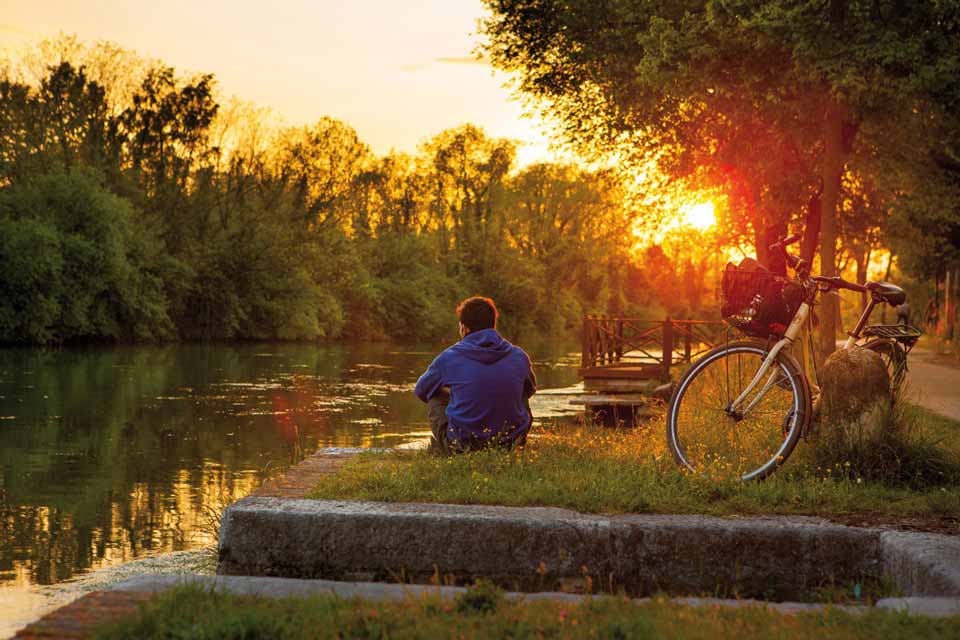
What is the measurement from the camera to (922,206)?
21.5 metres

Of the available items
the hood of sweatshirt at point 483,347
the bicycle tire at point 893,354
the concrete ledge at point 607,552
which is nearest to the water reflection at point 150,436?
the hood of sweatshirt at point 483,347

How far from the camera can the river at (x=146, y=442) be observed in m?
8.43

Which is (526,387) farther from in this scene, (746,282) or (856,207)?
(856,207)

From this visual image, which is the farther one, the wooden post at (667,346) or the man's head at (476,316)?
the wooden post at (667,346)

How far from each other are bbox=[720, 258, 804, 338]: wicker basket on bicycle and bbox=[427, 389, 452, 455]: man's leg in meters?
2.17

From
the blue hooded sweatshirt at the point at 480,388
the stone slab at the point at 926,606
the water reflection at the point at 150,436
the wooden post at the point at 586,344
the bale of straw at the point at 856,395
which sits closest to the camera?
the stone slab at the point at 926,606

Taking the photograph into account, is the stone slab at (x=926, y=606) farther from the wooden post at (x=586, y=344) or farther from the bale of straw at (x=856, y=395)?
the wooden post at (x=586, y=344)

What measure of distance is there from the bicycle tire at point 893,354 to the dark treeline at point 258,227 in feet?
59.6

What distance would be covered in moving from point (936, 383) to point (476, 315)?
15368 millimetres

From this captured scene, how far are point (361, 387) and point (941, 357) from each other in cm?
1768

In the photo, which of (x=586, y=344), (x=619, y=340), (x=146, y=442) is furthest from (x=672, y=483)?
(x=619, y=340)

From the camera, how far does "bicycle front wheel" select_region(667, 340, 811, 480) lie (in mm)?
6719

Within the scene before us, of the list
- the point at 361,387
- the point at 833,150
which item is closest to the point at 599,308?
the point at 361,387

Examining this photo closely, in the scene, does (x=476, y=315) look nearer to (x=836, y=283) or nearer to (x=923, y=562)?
(x=836, y=283)
